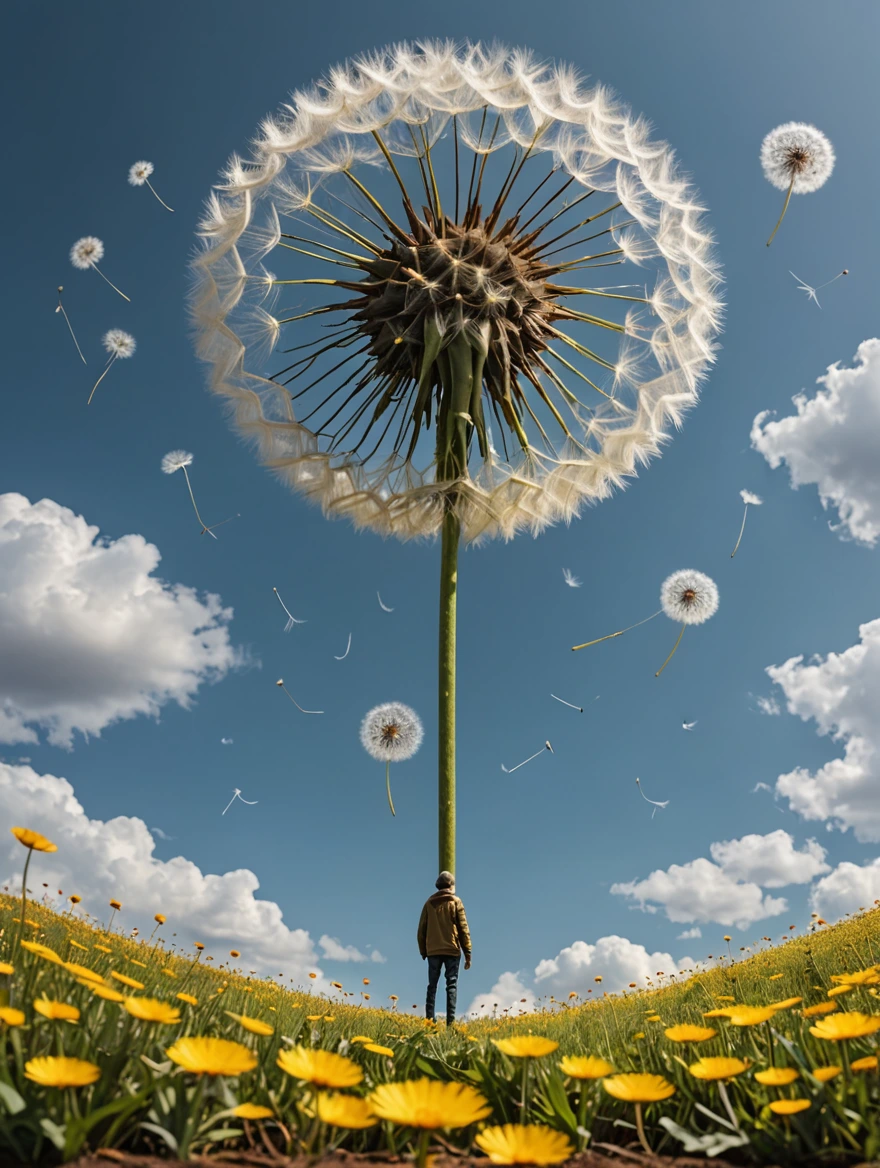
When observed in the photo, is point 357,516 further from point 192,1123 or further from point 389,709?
point 192,1123

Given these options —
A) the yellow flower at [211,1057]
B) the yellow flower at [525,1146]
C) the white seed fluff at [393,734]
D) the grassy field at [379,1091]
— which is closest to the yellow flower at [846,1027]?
the grassy field at [379,1091]

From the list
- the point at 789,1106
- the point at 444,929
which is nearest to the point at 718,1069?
the point at 789,1106

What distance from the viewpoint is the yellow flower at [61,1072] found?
1.37 metres

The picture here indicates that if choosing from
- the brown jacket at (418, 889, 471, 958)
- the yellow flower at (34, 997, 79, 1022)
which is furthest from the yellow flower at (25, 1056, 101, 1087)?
the brown jacket at (418, 889, 471, 958)

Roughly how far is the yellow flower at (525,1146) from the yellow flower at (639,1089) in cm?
27

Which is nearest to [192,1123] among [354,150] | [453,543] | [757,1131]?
[757,1131]

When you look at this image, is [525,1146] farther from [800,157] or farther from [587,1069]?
[800,157]

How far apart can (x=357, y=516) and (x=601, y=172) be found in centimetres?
641

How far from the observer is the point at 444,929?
9445 mm

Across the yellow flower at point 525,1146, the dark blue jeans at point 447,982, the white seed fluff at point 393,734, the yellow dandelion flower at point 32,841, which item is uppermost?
the white seed fluff at point 393,734

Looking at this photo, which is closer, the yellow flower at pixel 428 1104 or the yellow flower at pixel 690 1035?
the yellow flower at pixel 428 1104

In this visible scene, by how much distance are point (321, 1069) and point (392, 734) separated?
33.4 ft

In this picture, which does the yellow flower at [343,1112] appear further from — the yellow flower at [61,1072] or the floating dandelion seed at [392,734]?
the floating dandelion seed at [392,734]

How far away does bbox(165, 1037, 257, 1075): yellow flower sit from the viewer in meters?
1.41
